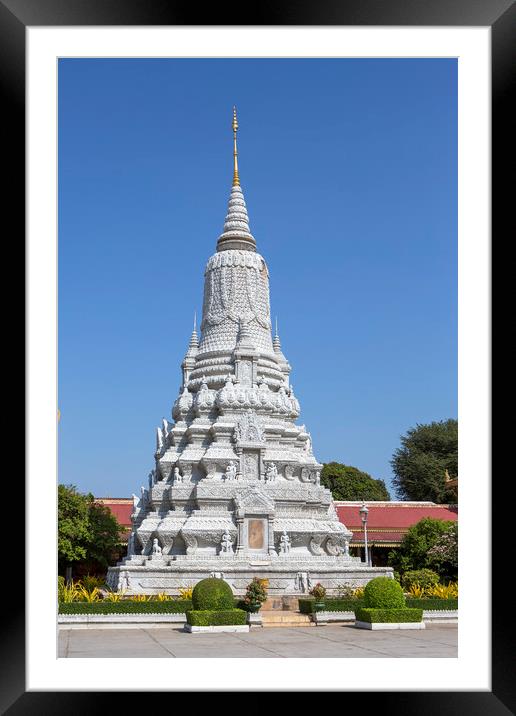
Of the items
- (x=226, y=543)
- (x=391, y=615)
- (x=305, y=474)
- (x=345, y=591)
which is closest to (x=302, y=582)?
(x=345, y=591)

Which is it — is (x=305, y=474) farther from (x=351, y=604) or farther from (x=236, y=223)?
Answer: (x=236, y=223)

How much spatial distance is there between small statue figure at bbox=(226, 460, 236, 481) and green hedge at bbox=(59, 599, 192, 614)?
7.25 m

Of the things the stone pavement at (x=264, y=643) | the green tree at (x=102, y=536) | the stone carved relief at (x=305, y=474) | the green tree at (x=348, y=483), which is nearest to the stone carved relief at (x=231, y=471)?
the stone carved relief at (x=305, y=474)

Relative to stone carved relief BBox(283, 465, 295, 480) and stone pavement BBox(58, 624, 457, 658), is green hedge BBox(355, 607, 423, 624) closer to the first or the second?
stone pavement BBox(58, 624, 457, 658)

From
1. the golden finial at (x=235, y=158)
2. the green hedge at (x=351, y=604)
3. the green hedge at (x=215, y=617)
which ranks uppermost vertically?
the golden finial at (x=235, y=158)

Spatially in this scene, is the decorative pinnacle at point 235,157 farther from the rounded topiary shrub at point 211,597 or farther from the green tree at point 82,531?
the rounded topiary shrub at point 211,597

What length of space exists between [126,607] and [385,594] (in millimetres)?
7177

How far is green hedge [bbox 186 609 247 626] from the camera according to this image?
22078 millimetres

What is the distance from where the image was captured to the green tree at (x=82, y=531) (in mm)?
35844

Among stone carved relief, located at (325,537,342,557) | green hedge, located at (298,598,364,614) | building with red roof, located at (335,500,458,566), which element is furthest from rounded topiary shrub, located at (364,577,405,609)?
building with red roof, located at (335,500,458,566)

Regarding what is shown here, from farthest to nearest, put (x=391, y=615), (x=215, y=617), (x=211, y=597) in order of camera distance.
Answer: (x=391, y=615) → (x=211, y=597) → (x=215, y=617)

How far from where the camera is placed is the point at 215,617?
22094mm

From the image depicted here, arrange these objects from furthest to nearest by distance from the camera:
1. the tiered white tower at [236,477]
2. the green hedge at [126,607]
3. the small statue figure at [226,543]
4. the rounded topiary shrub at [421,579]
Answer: the rounded topiary shrub at [421,579] < the small statue figure at [226,543] < the tiered white tower at [236,477] < the green hedge at [126,607]
